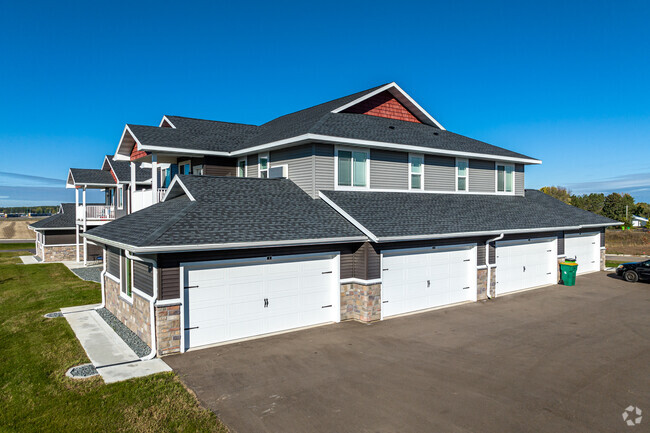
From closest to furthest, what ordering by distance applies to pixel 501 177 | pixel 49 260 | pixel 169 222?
pixel 169 222 < pixel 501 177 < pixel 49 260

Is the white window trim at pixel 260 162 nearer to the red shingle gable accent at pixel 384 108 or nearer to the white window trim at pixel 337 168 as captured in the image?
the white window trim at pixel 337 168

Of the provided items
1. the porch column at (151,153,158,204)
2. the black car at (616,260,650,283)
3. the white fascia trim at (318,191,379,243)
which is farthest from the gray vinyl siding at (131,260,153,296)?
→ the black car at (616,260,650,283)

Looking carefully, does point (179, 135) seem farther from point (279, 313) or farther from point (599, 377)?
point (599, 377)

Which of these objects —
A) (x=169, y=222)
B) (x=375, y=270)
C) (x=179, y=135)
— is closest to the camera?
(x=169, y=222)

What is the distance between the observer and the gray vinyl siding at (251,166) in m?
17.6

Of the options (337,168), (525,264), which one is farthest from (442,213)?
(525,264)

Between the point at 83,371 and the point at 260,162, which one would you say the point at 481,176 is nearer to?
the point at 260,162

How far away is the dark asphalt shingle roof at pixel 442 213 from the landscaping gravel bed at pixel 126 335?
22.5 feet

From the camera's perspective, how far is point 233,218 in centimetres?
1186

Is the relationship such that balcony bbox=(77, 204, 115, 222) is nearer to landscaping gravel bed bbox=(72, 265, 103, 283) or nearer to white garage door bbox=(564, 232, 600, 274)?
landscaping gravel bed bbox=(72, 265, 103, 283)

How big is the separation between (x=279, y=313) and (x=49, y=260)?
2768 centimetres

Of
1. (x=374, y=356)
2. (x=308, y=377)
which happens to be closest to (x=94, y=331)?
(x=308, y=377)

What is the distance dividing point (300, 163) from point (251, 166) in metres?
3.42

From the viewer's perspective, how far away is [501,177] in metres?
21.3
